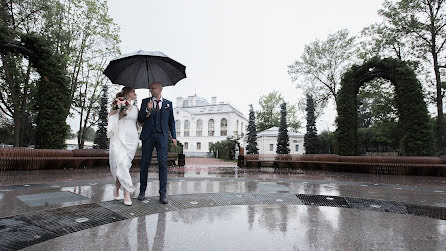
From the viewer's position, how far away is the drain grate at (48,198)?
3669mm

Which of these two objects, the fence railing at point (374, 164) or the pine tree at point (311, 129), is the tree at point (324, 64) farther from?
the fence railing at point (374, 164)

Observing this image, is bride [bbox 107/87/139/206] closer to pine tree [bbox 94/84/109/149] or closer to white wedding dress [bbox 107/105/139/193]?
white wedding dress [bbox 107/105/139/193]

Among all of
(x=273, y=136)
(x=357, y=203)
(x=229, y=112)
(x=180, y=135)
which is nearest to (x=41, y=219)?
(x=357, y=203)

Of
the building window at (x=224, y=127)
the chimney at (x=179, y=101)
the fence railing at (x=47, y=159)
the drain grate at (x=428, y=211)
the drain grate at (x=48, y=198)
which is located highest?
the chimney at (x=179, y=101)

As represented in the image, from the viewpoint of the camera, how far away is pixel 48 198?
3.99 m

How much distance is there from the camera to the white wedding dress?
3.73 m

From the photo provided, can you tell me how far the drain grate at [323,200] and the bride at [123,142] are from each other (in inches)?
119

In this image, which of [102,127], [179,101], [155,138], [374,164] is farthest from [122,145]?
[179,101]

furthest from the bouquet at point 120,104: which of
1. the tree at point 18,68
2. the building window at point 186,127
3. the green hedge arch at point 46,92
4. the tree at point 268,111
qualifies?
the building window at point 186,127

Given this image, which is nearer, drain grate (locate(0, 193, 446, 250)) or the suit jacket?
drain grate (locate(0, 193, 446, 250))

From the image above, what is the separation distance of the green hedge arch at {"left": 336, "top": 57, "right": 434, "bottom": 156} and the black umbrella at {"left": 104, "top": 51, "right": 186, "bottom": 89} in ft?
37.7

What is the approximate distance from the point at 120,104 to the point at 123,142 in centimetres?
60

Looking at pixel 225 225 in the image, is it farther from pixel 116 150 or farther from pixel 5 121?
pixel 5 121

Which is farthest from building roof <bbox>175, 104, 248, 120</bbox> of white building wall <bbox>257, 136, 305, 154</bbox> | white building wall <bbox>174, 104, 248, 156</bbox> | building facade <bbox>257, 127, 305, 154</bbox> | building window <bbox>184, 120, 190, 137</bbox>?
white building wall <bbox>257, 136, 305, 154</bbox>
